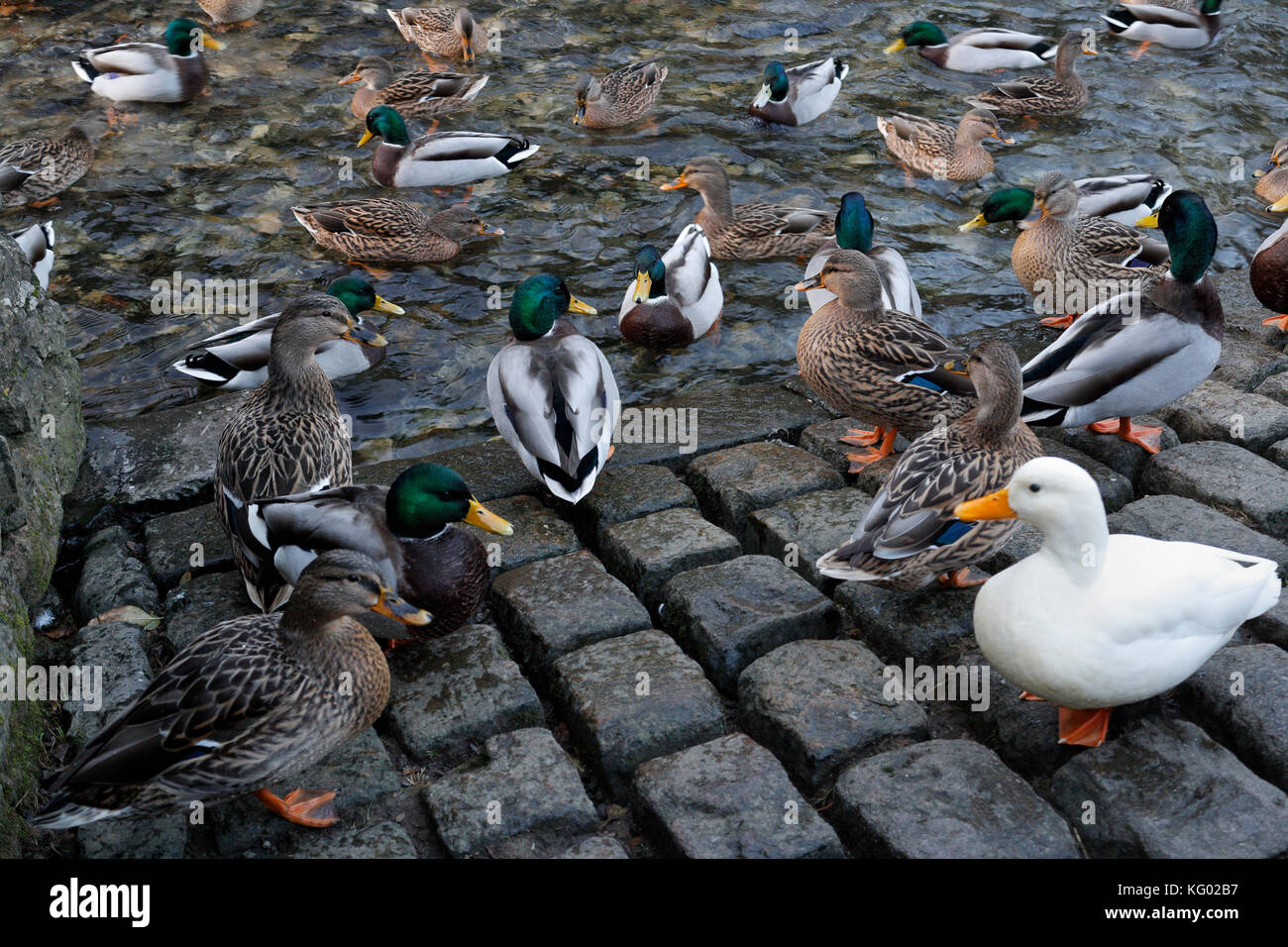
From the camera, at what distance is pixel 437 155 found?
26.5ft

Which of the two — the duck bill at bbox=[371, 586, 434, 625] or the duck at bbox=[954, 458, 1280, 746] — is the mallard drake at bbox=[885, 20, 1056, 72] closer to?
the duck at bbox=[954, 458, 1280, 746]

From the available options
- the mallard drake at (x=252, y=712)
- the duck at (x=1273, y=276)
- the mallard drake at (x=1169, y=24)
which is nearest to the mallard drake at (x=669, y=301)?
the duck at (x=1273, y=276)

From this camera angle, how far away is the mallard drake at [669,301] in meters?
6.26

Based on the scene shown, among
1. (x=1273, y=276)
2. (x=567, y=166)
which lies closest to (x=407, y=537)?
(x=1273, y=276)

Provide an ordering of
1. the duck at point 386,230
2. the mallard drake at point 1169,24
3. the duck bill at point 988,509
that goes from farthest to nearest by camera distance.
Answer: the mallard drake at point 1169,24
the duck at point 386,230
the duck bill at point 988,509

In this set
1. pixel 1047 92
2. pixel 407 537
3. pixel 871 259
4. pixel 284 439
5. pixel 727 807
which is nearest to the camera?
pixel 727 807

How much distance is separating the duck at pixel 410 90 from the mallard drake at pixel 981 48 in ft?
12.3

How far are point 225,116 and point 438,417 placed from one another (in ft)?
13.9

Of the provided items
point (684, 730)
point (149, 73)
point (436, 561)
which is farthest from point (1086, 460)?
point (149, 73)

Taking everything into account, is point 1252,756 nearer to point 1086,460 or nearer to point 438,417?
point 1086,460

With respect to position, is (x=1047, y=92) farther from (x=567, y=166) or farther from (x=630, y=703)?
(x=630, y=703)

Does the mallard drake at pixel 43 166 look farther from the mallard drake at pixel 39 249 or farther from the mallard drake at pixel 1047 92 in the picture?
the mallard drake at pixel 1047 92

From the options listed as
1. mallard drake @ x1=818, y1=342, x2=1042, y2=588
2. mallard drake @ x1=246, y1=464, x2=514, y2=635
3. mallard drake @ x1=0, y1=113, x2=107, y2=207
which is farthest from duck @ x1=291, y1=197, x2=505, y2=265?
mallard drake @ x1=818, y1=342, x2=1042, y2=588

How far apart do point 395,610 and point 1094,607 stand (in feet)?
6.50
